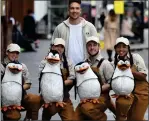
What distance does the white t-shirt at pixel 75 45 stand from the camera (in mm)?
7230

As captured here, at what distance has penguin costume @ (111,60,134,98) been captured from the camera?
6980 millimetres

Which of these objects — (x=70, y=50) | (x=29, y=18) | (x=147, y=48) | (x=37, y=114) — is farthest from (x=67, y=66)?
(x=147, y=48)

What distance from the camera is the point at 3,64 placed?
710 cm

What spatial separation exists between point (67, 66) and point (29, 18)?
1466 cm

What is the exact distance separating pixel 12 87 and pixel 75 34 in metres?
1.10

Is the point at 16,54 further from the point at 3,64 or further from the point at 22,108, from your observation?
the point at 22,108

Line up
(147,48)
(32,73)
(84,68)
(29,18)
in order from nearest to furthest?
1. (84,68)
2. (32,73)
3. (29,18)
4. (147,48)

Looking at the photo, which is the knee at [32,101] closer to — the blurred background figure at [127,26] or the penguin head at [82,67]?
the penguin head at [82,67]

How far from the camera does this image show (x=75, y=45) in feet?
23.7

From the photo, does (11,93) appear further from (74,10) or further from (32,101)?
(74,10)

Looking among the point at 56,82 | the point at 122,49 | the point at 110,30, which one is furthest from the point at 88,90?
the point at 110,30

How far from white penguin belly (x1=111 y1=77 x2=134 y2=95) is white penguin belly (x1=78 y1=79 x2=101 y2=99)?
22 cm

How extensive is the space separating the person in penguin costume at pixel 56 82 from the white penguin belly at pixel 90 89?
20 centimetres

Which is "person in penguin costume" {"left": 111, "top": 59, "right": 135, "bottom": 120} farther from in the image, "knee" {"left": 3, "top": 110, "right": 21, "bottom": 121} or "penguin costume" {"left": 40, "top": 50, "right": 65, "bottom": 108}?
"knee" {"left": 3, "top": 110, "right": 21, "bottom": 121}
